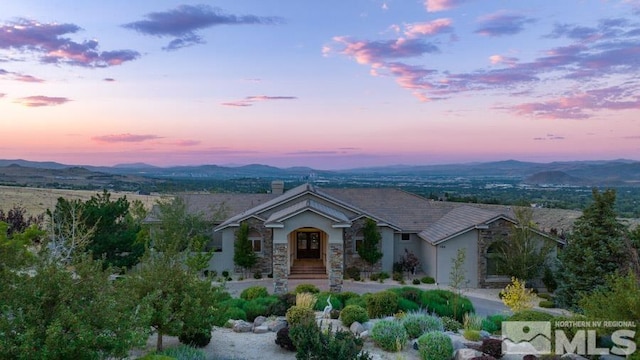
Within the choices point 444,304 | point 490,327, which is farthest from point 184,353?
point 444,304

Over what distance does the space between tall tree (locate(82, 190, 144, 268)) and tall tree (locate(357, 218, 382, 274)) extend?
40.5 feet

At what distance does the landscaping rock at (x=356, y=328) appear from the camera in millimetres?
14836

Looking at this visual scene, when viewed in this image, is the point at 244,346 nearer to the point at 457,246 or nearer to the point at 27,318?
the point at 27,318

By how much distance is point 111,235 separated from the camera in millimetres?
24797

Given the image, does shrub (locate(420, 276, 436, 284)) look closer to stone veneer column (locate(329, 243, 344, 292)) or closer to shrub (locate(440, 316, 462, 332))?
stone veneer column (locate(329, 243, 344, 292))

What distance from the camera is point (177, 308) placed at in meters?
11.9

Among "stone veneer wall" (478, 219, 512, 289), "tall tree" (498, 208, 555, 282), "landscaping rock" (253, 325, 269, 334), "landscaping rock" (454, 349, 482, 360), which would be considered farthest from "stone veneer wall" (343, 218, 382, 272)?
"landscaping rock" (454, 349, 482, 360)

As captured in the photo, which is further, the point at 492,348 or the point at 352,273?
the point at 352,273

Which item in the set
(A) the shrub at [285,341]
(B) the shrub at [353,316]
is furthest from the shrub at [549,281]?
(A) the shrub at [285,341]

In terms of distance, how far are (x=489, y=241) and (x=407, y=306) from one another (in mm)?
10444

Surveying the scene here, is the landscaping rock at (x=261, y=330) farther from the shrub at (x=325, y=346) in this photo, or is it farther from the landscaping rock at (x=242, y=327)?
the shrub at (x=325, y=346)

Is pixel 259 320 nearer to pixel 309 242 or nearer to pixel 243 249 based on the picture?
pixel 243 249

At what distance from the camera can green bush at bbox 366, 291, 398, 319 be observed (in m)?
17.2

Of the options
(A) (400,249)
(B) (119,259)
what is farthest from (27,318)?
(A) (400,249)
